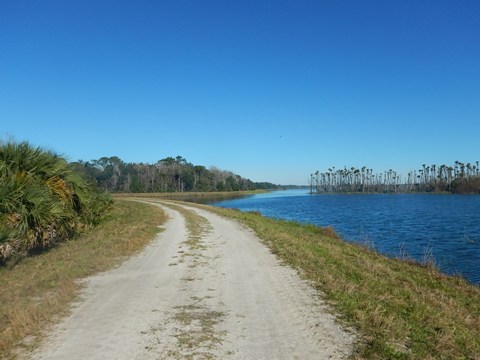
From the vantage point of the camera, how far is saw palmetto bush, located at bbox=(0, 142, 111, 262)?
11.0 metres

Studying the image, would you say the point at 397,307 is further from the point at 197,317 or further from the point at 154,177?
the point at 154,177

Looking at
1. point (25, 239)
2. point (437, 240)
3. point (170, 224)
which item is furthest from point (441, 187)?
point (25, 239)

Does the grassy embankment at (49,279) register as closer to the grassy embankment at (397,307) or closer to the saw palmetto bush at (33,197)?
the saw palmetto bush at (33,197)

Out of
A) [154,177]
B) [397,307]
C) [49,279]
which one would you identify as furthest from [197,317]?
[154,177]

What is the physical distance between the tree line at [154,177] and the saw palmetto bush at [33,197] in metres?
120

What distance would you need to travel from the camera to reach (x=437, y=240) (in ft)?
86.5

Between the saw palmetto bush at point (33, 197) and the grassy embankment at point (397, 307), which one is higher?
the saw palmetto bush at point (33, 197)

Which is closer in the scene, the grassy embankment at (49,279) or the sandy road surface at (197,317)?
the sandy road surface at (197,317)

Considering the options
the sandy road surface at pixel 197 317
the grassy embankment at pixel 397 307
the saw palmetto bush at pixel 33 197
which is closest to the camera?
the sandy road surface at pixel 197 317

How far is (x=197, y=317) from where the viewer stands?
6.95m

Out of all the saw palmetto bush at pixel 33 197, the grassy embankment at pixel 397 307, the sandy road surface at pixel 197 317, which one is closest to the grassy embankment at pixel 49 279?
the sandy road surface at pixel 197 317

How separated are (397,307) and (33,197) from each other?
32.6ft

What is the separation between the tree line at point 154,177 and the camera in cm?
14250

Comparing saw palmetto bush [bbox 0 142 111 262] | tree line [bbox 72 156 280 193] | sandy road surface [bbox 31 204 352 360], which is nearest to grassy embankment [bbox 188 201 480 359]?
sandy road surface [bbox 31 204 352 360]
